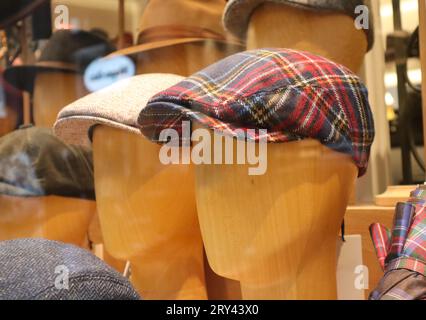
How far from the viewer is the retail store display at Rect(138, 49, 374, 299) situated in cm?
91

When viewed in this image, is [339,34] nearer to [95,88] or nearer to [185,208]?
[185,208]

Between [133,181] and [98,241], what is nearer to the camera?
[133,181]

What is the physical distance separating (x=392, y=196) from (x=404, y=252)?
292 millimetres

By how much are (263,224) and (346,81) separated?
282 millimetres

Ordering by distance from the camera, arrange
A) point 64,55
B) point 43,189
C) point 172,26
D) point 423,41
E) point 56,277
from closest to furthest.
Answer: point 56,277, point 423,41, point 43,189, point 172,26, point 64,55

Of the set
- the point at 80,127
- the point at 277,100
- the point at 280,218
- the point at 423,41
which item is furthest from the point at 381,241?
the point at 80,127

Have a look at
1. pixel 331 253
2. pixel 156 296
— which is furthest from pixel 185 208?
pixel 331 253

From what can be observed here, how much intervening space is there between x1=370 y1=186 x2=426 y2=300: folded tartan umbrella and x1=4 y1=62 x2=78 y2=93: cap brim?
1.05m

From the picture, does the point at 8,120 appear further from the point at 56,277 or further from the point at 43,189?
the point at 56,277

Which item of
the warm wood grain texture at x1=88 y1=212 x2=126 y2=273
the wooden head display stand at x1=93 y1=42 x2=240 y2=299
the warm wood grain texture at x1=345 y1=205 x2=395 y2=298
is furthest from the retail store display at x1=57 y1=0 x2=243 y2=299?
the warm wood grain texture at x1=345 y1=205 x2=395 y2=298

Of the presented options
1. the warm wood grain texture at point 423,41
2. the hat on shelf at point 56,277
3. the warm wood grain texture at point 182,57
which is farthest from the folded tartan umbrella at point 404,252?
the warm wood grain texture at point 182,57

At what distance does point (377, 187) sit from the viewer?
121 centimetres

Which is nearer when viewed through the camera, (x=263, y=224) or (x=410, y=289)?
(x=410, y=289)

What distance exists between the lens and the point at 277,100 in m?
0.91
